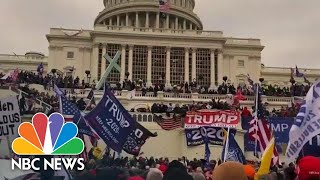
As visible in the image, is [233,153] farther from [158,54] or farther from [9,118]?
[158,54]

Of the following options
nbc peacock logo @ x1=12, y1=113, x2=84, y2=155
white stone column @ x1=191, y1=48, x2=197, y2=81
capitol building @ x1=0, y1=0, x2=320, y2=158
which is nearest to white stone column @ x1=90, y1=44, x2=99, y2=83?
capitol building @ x1=0, y1=0, x2=320, y2=158

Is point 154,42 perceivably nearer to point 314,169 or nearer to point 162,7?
point 162,7

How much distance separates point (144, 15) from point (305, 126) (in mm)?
72674

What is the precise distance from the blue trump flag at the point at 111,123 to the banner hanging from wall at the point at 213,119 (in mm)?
7203

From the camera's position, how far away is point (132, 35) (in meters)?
65.1

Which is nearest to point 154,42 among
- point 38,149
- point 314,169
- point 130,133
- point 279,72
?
point 279,72

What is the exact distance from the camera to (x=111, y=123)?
1647 cm

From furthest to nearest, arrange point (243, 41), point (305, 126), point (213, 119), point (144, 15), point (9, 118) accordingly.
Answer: point (144, 15) → point (243, 41) → point (213, 119) → point (9, 118) → point (305, 126)

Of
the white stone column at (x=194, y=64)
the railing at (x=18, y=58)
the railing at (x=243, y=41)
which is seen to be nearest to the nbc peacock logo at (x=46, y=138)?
the white stone column at (x=194, y=64)

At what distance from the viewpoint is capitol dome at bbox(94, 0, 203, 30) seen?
81119 mm

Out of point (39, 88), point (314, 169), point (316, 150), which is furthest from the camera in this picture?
point (39, 88)

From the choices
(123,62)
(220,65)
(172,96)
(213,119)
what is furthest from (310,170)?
(220,65)

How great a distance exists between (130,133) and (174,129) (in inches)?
613

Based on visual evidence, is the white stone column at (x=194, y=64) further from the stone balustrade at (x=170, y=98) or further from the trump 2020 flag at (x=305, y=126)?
the trump 2020 flag at (x=305, y=126)
